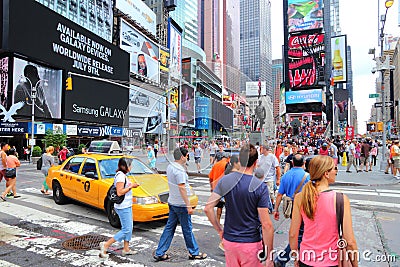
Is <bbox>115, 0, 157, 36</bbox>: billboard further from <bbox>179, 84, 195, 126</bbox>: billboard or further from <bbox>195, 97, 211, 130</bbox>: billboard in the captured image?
<bbox>195, 97, 211, 130</bbox>: billboard

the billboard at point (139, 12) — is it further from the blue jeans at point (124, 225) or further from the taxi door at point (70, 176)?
the blue jeans at point (124, 225)

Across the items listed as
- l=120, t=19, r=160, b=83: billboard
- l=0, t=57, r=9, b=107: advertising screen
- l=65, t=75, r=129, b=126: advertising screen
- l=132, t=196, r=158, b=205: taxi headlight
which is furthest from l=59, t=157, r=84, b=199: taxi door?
l=120, t=19, r=160, b=83: billboard

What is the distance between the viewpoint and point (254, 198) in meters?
2.71

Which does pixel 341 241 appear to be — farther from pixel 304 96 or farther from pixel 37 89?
pixel 304 96

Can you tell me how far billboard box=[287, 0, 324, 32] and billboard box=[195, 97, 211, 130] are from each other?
6063 centimetres

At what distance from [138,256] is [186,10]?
5.07 meters

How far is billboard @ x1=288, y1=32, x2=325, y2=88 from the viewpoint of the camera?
56750 millimetres

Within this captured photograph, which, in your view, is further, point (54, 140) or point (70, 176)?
point (54, 140)

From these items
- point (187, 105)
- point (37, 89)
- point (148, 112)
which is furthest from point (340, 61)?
point (187, 105)

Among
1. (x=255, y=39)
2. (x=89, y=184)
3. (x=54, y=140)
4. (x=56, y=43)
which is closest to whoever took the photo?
(x=255, y=39)

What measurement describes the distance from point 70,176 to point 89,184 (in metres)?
1.13

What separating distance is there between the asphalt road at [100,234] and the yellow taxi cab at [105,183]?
0.40m

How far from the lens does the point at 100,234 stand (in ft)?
19.2

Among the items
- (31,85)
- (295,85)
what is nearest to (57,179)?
(31,85)
